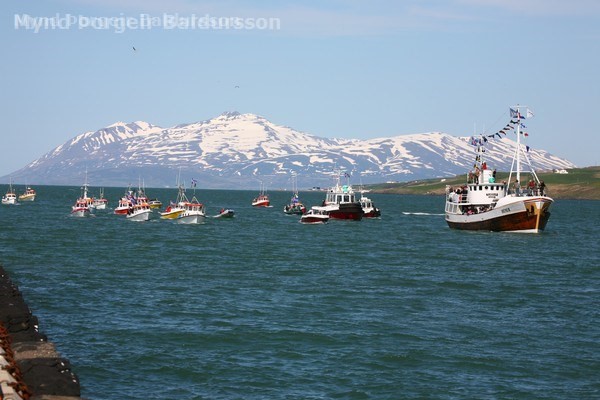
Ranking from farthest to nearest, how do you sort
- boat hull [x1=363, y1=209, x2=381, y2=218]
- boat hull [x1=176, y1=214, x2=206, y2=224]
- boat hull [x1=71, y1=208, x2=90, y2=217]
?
boat hull [x1=363, y1=209, x2=381, y2=218] → boat hull [x1=71, y1=208, x2=90, y2=217] → boat hull [x1=176, y1=214, x2=206, y2=224]

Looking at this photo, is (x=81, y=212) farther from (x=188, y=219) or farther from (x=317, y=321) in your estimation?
(x=317, y=321)

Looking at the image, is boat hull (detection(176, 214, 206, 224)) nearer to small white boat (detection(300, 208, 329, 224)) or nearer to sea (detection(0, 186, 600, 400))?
small white boat (detection(300, 208, 329, 224))

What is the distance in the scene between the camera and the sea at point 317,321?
3139cm

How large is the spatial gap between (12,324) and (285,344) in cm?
1172

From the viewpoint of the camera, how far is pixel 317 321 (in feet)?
141

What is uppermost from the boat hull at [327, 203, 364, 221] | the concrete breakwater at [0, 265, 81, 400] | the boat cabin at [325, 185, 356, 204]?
the boat cabin at [325, 185, 356, 204]

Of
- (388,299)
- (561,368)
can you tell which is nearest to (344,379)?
(561,368)

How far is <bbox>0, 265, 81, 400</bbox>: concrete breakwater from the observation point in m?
23.3

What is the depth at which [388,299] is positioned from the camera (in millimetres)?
51594

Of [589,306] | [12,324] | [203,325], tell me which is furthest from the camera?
[589,306]

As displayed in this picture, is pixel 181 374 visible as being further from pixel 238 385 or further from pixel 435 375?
pixel 435 375

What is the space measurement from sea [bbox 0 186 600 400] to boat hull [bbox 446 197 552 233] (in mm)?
19705

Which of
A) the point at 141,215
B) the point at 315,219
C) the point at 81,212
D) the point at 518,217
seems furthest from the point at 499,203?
the point at 81,212

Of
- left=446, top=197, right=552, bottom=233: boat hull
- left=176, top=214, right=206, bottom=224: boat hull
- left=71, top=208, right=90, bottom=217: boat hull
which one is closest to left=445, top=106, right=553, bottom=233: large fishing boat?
left=446, top=197, right=552, bottom=233: boat hull
